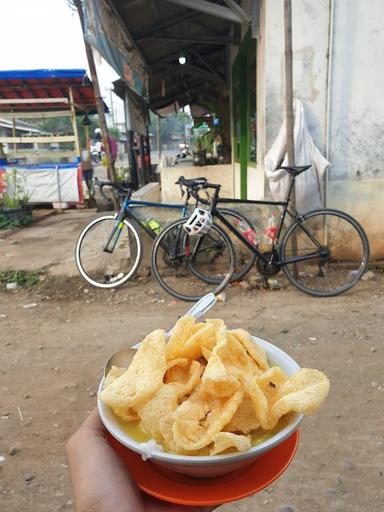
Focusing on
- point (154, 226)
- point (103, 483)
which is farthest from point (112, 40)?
point (103, 483)

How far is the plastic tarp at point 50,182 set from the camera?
1030cm

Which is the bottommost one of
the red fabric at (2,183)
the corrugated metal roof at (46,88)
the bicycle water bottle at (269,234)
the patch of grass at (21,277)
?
the patch of grass at (21,277)

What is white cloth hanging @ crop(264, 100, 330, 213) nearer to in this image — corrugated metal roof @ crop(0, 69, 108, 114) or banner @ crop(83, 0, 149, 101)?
banner @ crop(83, 0, 149, 101)

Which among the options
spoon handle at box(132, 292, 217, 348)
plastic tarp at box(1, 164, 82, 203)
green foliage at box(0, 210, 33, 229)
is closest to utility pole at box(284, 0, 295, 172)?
spoon handle at box(132, 292, 217, 348)

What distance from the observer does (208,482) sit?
3.27ft

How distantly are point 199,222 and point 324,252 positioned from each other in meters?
1.46

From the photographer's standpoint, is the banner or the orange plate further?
the banner

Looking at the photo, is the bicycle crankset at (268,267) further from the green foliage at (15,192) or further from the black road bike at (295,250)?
the green foliage at (15,192)

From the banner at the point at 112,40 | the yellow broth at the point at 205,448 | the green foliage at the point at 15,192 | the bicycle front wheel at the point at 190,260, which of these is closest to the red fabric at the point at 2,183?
the green foliage at the point at 15,192

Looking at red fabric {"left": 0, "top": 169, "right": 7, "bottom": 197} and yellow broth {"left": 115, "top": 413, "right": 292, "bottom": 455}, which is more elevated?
red fabric {"left": 0, "top": 169, "right": 7, "bottom": 197}

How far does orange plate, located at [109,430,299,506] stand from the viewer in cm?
96

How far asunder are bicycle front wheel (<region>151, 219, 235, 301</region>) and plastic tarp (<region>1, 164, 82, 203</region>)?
246 inches

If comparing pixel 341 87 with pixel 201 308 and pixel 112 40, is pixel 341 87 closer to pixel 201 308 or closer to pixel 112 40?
pixel 112 40

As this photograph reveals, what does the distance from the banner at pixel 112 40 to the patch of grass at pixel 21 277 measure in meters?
2.69
